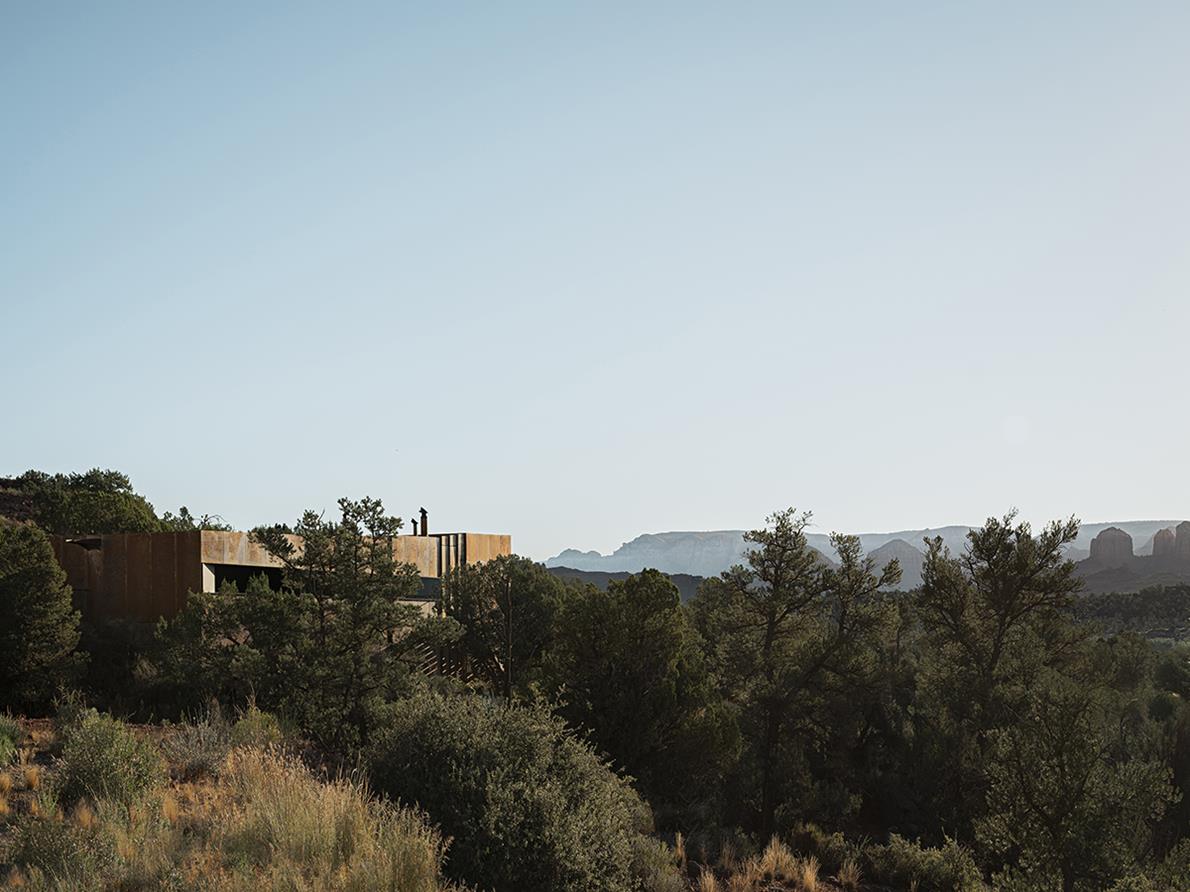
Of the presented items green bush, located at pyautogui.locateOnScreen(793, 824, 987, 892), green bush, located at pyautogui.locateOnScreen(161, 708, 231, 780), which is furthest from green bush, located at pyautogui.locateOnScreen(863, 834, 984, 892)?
green bush, located at pyautogui.locateOnScreen(161, 708, 231, 780)

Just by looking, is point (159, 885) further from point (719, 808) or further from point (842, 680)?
point (842, 680)

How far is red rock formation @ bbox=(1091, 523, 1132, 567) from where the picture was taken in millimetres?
182750

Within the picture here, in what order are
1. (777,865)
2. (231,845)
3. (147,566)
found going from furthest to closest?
(147,566) < (777,865) < (231,845)

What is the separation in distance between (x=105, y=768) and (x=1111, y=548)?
21156 cm

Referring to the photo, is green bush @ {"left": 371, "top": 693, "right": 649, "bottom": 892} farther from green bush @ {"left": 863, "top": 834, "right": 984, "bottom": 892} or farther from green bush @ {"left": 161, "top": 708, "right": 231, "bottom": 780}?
green bush @ {"left": 863, "top": 834, "right": 984, "bottom": 892}

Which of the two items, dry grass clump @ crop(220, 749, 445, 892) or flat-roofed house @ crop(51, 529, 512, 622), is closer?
dry grass clump @ crop(220, 749, 445, 892)

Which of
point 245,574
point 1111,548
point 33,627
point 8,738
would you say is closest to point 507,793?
point 8,738

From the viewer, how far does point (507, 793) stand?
44.5 feet

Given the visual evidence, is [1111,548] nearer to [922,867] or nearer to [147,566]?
[922,867]

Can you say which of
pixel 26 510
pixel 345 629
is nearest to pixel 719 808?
pixel 345 629

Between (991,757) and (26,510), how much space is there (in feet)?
193

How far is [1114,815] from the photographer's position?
2011 cm

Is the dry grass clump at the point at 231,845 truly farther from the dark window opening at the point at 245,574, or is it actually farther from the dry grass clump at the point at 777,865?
the dark window opening at the point at 245,574

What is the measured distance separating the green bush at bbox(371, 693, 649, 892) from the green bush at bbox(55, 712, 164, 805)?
11.0ft
